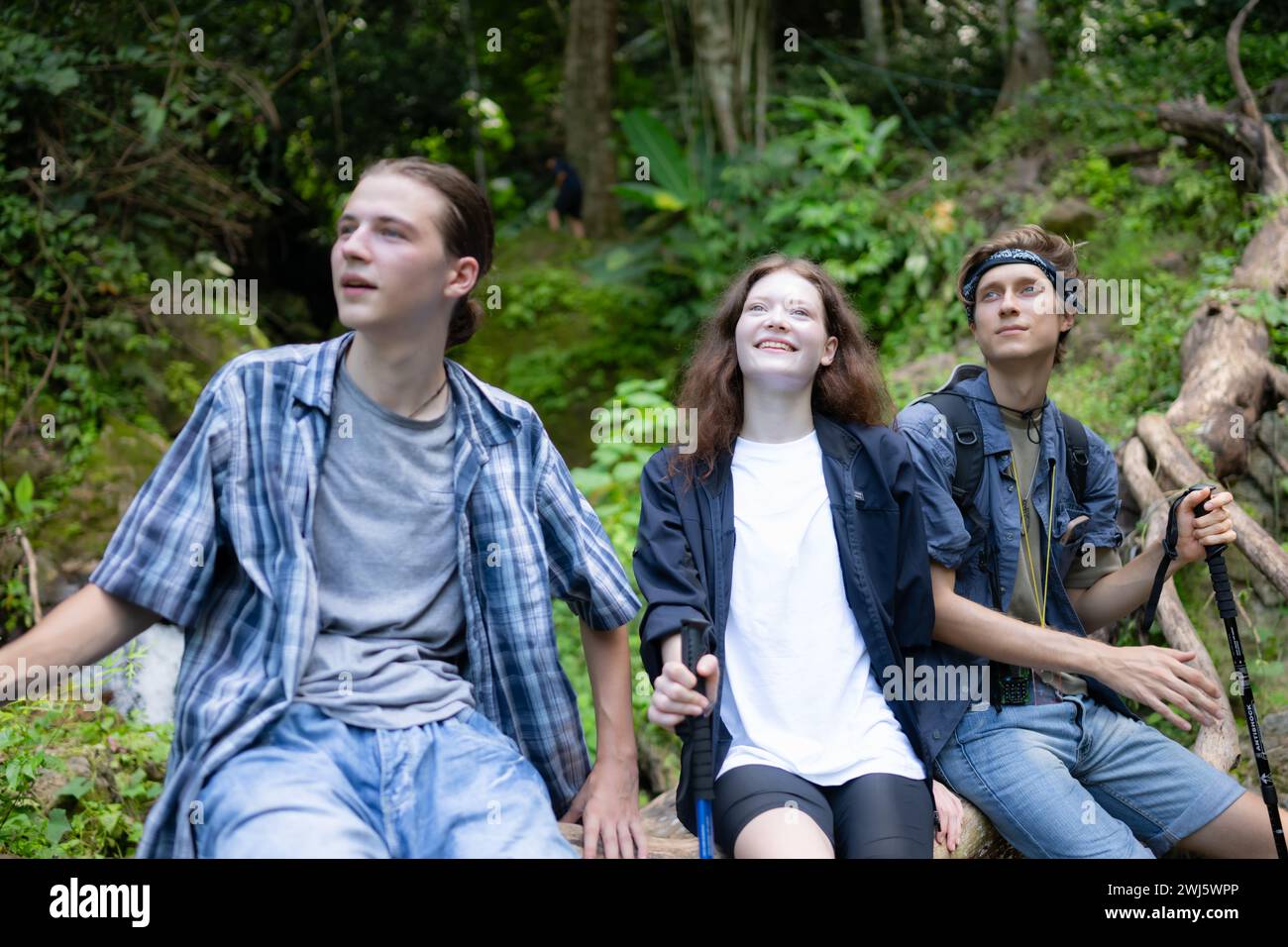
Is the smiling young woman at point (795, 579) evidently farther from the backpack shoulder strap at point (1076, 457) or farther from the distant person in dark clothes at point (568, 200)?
the distant person in dark clothes at point (568, 200)

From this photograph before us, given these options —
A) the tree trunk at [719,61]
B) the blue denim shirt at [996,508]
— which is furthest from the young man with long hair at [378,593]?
the tree trunk at [719,61]

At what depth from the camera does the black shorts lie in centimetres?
251

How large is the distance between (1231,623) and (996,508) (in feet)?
2.04

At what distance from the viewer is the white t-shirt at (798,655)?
2654 millimetres

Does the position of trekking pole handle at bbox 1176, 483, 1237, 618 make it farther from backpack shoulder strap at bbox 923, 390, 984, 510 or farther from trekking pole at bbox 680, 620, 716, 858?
trekking pole at bbox 680, 620, 716, 858

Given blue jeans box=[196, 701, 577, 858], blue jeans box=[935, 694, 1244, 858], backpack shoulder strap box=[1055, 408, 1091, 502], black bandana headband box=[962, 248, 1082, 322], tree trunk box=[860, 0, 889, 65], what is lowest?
blue jeans box=[935, 694, 1244, 858]

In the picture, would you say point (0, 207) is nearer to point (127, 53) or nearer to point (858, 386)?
point (127, 53)

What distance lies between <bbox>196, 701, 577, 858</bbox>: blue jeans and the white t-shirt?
0.58 meters

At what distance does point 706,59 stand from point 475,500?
875cm

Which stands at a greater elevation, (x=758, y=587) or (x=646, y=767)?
(x=758, y=587)

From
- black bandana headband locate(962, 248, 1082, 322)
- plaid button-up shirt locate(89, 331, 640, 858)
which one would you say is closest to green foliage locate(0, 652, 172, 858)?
plaid button-up shirt locate(89, 331, 640, 858)

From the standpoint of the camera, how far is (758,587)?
2.77m

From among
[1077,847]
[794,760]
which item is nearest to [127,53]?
[794,760]

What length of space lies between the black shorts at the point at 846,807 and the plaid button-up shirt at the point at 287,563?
0.42 metres
